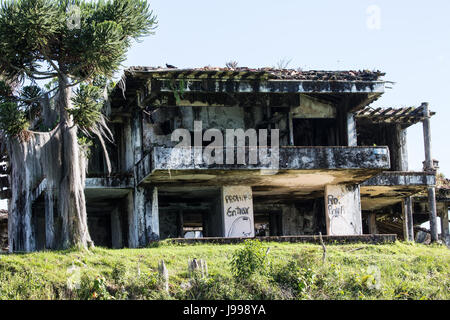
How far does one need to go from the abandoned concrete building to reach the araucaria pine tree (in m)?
2.60

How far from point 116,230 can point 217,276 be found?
12.3 metres

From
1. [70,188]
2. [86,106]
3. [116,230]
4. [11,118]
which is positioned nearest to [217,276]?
[70,188]

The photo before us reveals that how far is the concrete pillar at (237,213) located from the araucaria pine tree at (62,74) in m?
6.60

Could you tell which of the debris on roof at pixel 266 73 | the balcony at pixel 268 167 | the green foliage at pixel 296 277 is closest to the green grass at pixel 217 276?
the green foliage at pixel 296 277

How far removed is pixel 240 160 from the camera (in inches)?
1085

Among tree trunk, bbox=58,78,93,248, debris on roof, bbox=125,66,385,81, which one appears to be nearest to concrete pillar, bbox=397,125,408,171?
debris on roof, bbox=125,66,385,81

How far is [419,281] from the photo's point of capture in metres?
23.0

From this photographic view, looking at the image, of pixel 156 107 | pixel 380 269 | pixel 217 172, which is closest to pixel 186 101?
pixel 156 107

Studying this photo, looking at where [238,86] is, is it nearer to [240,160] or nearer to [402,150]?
[240,160]

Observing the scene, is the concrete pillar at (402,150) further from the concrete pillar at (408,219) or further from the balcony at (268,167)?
the balcony at (268,167)

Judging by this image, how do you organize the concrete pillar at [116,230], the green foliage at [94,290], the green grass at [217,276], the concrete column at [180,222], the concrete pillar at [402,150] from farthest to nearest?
the concrete pillar at [402,150], the concrete column at [180,222], the concrete pillar at [116,230], the green grass at [217,276], the green foliage at [94,290]

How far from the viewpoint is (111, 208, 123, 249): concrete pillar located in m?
32.1

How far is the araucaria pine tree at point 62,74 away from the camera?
23.4 meters
